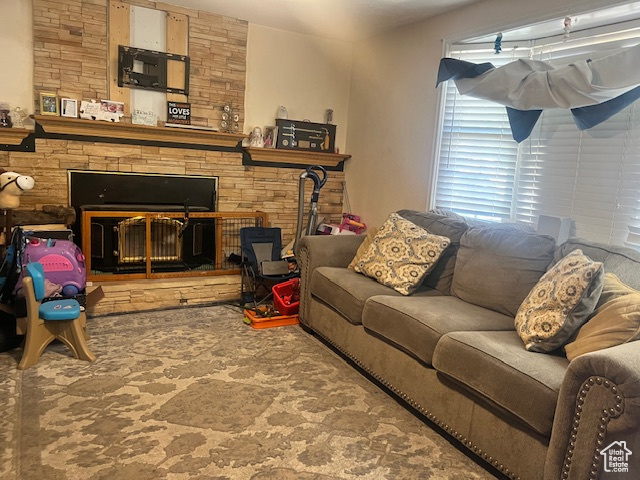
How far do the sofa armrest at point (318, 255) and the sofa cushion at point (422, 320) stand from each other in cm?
82

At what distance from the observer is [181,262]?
4.32 metres

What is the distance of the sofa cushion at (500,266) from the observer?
2748 millimetres

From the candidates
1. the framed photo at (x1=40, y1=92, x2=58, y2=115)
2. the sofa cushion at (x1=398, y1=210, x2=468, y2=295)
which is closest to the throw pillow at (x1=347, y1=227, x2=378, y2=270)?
the sofa cushion at (x1=398, y1=210, x2=468, y2=295)

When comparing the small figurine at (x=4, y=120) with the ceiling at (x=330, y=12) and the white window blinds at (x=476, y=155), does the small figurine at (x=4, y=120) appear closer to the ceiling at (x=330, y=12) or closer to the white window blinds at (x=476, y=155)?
the ceiling at (x=330, y=12)

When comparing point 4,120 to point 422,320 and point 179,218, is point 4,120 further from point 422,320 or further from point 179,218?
point 422,320

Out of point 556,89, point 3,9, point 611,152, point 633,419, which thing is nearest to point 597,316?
point 633,419

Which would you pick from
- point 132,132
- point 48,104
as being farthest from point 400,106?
point 48,104

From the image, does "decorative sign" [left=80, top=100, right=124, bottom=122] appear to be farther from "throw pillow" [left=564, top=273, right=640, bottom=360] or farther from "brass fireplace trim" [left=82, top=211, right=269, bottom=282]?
"throw pillow" [left=564, top=273, right=640, bottom=360]

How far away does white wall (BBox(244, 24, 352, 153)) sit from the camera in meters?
4.64

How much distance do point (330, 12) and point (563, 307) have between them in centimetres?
307

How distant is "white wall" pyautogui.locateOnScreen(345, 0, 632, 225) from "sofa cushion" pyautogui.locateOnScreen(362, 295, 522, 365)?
1538 millimetres

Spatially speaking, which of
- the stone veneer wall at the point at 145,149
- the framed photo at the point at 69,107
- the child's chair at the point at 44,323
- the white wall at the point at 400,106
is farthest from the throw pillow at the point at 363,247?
the framed photo at the point at 69,107

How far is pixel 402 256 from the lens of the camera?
3234 mm

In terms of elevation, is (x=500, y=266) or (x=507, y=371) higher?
(x=500, y=266)
